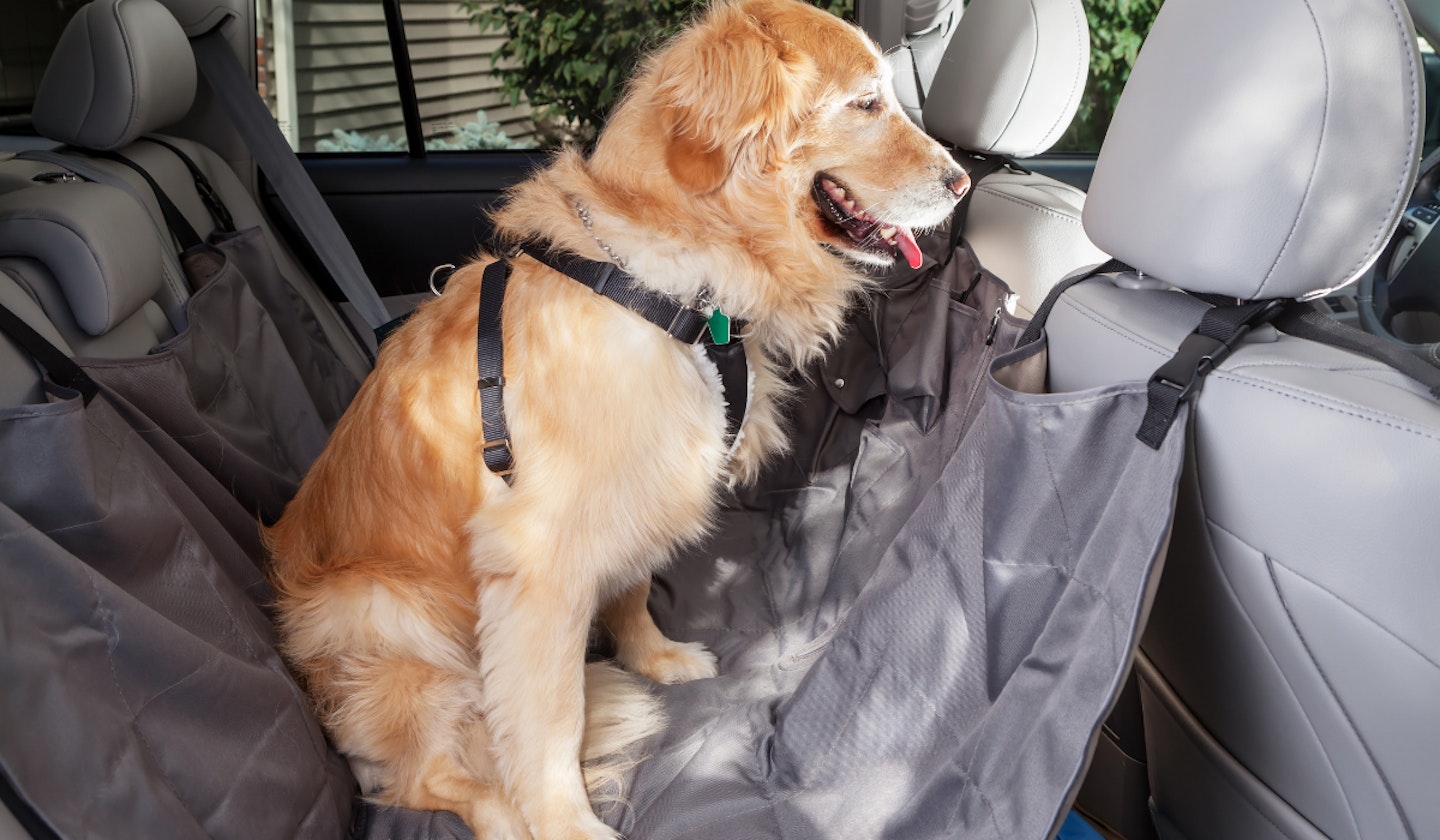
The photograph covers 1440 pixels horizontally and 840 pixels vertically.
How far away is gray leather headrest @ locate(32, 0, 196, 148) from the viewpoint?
7.29 ft

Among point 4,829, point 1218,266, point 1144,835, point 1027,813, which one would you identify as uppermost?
point 1218,266

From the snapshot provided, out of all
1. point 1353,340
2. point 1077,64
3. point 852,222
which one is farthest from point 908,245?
point 1353,340

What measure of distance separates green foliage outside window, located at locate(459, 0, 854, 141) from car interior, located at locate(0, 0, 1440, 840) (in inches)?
82.7

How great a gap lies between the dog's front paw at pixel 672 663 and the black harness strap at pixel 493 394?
633 mm

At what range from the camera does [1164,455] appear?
1.26 metres

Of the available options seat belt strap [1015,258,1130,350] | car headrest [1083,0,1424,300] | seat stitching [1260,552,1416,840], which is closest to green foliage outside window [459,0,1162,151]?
seat belt strap [1015,258,1130,350]

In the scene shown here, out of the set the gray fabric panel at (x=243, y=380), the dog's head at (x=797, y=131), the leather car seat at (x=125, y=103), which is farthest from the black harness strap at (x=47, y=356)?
the dog's head at (x=797, y=131)

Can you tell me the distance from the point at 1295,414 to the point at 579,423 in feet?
3.69

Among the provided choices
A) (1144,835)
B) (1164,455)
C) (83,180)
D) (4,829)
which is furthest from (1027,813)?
(83,180)

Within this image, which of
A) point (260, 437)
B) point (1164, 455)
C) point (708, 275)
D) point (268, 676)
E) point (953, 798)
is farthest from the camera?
point (260, 437)

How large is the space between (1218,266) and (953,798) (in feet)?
2.89

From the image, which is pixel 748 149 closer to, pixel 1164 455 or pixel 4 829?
pixel 1164 455

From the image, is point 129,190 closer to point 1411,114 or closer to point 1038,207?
point 1038,207

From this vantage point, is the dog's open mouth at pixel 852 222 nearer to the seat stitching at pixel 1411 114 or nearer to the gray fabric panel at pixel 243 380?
the seat stitching at pixel 1411 114
